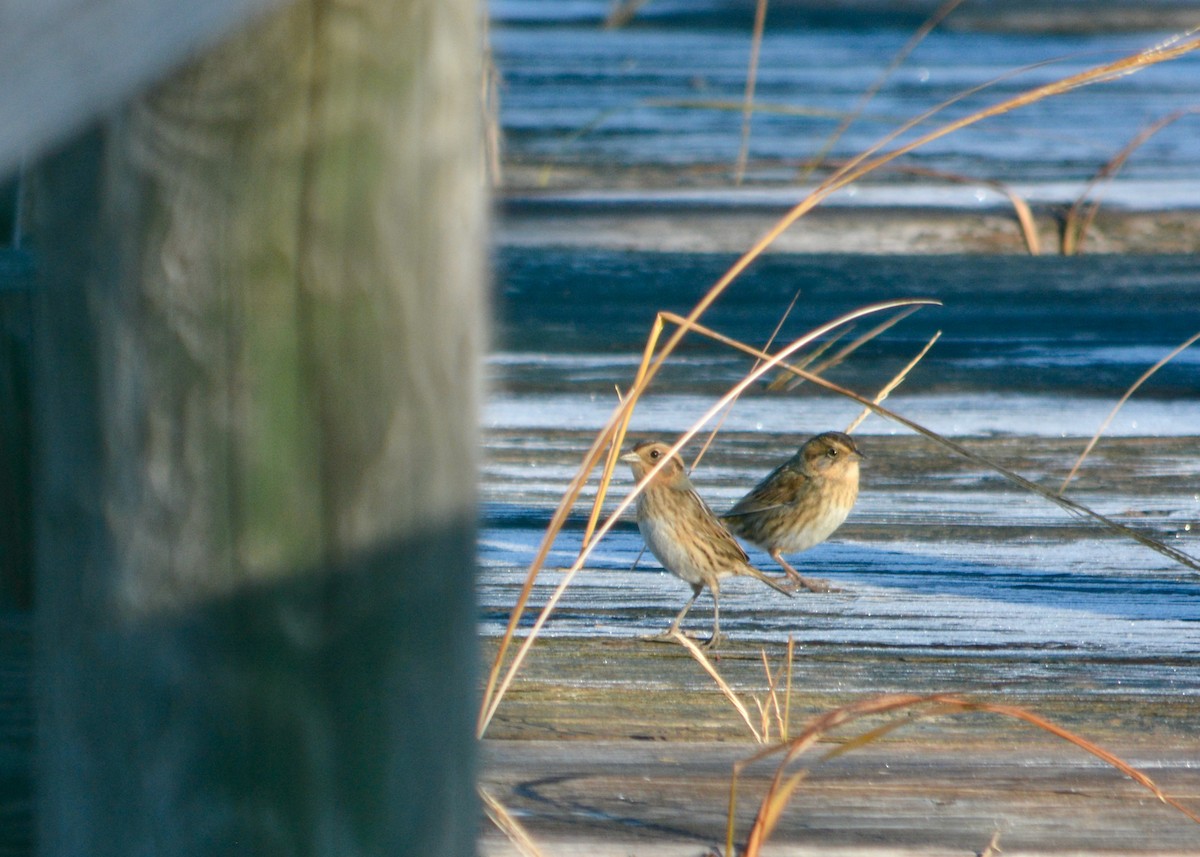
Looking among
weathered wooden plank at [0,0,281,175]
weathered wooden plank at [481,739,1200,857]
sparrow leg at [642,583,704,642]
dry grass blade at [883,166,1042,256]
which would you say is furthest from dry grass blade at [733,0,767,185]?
weathered wooden plank at [0,0,281,175]

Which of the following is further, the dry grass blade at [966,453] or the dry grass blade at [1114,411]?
the dry grass blade at [1114,411]

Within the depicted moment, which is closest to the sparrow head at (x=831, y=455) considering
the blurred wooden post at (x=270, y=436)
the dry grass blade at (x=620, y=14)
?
the blurred wooden post at (x=270, y=436)

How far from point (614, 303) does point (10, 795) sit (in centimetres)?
412

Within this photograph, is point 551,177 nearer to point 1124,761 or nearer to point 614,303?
point 614,303

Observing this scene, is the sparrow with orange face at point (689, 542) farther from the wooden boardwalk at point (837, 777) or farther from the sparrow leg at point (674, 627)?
the wooden boardwalk at point (837, 777)

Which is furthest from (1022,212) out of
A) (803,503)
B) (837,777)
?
(837,777)

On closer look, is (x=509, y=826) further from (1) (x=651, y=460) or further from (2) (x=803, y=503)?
A: (1) (x=651, y=460)

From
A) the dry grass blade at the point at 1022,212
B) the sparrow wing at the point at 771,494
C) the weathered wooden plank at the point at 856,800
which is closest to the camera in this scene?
the weathered wooden plank at the point at 856,800

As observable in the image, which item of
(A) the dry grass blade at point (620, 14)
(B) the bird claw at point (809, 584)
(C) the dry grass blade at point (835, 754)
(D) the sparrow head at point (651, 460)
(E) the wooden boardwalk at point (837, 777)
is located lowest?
(B) the bird claw at point (809, 584)

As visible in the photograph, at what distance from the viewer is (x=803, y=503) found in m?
3.40

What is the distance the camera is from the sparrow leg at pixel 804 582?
11.2ft

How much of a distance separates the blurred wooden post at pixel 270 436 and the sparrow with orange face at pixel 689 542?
1645 millimetres

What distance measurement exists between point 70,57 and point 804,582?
2.66 metres

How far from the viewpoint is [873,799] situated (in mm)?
2367
